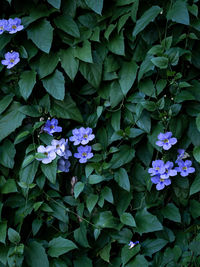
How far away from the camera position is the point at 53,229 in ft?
7.48

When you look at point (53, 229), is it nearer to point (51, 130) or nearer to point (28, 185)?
point (28, 185)

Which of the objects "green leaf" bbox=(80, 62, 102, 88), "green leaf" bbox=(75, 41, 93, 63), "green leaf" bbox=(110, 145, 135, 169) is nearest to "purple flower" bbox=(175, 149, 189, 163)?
"green leaf" bbox=(110, 145, 135, 169)

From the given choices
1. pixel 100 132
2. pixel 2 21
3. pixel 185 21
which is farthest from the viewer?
pixel 100 132

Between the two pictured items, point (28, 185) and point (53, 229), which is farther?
point (53, 229)

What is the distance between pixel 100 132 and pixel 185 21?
0.76 metres

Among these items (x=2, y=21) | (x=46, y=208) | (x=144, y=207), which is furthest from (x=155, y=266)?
(x=2, y=21)

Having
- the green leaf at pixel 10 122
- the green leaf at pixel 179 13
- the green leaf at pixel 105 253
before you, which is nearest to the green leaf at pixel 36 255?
the green leaf at pixel 105 253

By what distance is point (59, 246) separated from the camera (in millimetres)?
2121

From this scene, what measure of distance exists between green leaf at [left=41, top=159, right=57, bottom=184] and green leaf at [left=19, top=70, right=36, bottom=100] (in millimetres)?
380

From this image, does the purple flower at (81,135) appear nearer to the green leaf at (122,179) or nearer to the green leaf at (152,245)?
the green leaf at (122,179)

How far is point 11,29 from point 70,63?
0.36 meters

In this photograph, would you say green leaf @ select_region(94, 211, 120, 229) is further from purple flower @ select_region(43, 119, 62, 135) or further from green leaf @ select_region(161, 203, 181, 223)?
purple flower @ select_region(43, 119, 62, 135)

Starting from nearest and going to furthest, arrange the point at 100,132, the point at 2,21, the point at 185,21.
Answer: the point at 185,21 < the point at 2,21 < the point at 100,132

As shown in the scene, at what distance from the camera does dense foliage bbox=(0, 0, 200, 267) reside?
2.07m
